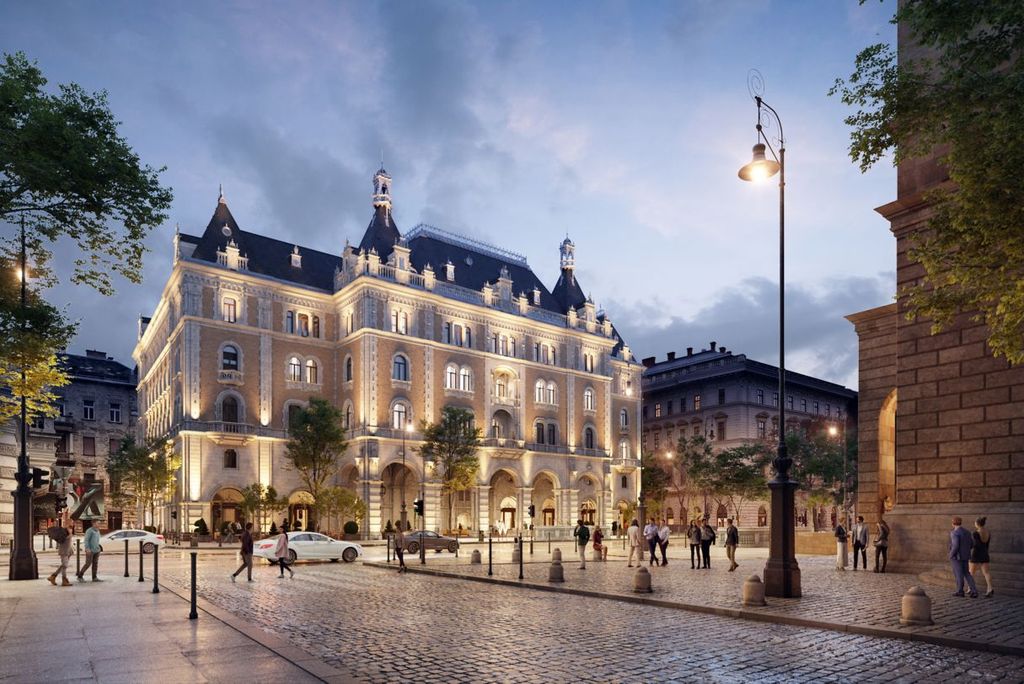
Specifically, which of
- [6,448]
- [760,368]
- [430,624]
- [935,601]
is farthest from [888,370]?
[760,368]

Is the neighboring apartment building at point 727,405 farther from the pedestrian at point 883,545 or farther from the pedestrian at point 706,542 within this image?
the pedestrian at point 883,545

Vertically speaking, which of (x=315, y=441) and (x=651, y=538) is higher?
(x=315, y=441)

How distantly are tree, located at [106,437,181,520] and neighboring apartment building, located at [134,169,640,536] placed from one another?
46.1 inches

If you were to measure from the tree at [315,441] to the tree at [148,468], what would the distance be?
7762 mm

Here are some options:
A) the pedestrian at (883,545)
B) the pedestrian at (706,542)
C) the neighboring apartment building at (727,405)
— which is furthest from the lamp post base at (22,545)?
the neighboring apartment building at (727,405)

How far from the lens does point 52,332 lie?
755 inches

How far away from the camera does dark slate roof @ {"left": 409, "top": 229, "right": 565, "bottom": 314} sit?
68.1 m

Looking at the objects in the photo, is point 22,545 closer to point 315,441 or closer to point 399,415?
point 315,441

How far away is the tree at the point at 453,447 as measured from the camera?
56844 mm

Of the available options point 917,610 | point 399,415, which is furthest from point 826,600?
point 399,415

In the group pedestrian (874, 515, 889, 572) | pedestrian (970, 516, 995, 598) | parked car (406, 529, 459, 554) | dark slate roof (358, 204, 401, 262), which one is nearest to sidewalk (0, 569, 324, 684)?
pedestrian (970, 516, 995, 598)

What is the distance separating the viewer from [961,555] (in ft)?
50.9

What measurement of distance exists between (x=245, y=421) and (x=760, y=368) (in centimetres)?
4864

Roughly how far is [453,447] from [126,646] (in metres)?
46.6
